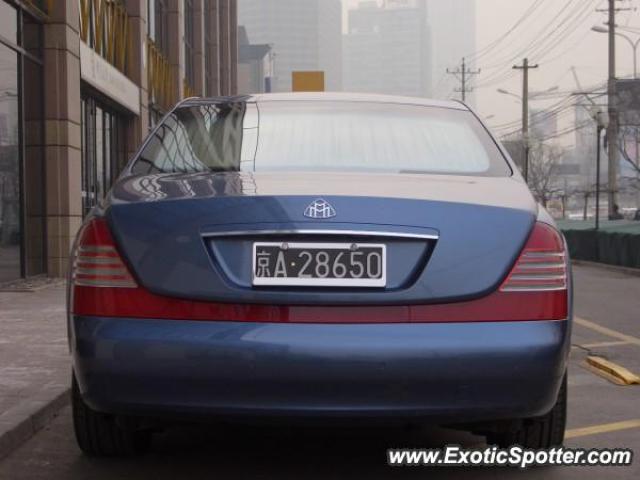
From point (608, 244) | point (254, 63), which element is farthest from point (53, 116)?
point (254, 63)

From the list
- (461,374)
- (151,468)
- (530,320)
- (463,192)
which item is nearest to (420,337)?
(461,374)

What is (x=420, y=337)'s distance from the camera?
3.14 metres

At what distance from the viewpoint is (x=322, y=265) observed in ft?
10.6

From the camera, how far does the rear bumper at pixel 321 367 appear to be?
312 cm

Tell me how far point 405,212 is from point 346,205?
0.68ft

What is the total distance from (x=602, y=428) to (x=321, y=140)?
2240 mm

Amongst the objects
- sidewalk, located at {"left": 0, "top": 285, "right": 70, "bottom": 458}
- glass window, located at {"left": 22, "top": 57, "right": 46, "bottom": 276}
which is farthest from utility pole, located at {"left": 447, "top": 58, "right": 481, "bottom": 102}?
sidewalk, located at {"left": 0, "top": 285, "right": 70, "bottom": 458}

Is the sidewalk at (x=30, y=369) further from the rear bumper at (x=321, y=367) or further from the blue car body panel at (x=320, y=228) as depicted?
the blue car body panel at (x=320, y=228)

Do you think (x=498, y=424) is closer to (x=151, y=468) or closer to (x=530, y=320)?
(x=530, y=320)

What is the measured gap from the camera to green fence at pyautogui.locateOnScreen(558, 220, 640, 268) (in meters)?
22.3

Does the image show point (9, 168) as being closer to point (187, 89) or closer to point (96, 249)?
point (96, 249)

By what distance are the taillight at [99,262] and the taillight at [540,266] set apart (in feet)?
4.38

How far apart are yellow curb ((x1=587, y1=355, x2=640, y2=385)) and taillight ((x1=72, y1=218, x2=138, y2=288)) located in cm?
437

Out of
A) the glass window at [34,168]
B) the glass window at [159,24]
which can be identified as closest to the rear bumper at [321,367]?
the glass window at [34,168]
